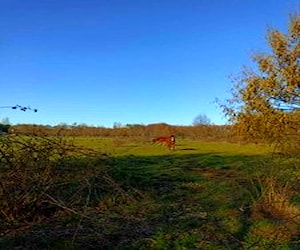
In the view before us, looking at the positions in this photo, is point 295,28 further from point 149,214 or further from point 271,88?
point 149,214

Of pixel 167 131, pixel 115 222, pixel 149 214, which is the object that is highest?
pixel 167 131

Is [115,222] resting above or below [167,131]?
below

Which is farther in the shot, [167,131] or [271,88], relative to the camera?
[167,131]

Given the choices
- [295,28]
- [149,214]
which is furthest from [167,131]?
[149,214]

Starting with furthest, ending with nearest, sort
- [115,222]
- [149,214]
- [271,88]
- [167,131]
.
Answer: [167,131]
[271,88]
[149,214]
[115,222]

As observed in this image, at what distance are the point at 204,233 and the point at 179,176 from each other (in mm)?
9790

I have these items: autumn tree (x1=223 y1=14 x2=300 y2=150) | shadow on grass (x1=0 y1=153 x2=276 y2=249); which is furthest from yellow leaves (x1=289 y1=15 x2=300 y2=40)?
shadow on grass (x1=0 y1=153 x2=276 y2=249)

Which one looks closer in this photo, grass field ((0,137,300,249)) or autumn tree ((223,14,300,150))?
grass field ((0,137,300,249))

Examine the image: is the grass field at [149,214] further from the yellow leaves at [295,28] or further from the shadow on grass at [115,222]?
the yellow leaves at [295,28]

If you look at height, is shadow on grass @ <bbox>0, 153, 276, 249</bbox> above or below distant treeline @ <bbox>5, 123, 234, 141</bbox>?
below

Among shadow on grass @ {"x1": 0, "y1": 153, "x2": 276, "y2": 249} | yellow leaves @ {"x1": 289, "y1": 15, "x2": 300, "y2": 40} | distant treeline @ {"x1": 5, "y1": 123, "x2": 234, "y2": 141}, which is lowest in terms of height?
shadow on grass @ {"x1": 0, "y1": 153, "x2": 276, "y2": 249}

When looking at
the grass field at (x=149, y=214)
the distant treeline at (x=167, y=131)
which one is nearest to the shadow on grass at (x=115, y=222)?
the grass field at (x=149, y=214)

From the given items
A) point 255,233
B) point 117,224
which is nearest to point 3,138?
point 117,224

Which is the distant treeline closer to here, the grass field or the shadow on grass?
the grass field
